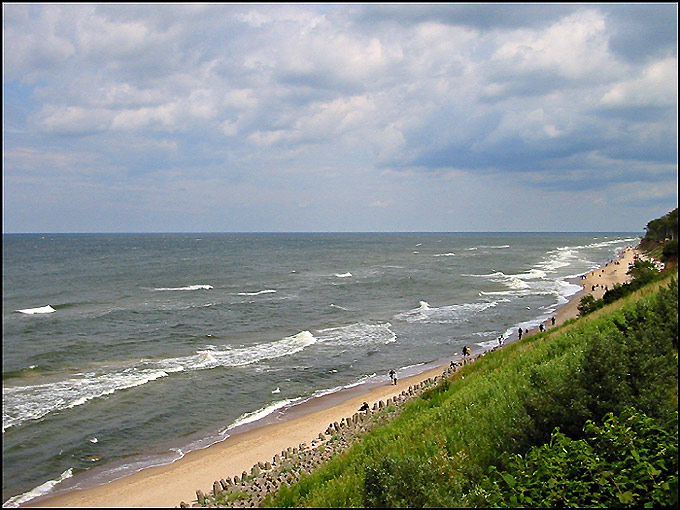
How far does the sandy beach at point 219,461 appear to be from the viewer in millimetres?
17219

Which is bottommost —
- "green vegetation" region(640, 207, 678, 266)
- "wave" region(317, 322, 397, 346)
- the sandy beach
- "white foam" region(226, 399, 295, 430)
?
"white foam" region(226, 399, 295, 430)

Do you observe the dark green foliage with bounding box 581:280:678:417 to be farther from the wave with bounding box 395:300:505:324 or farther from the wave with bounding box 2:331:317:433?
the wave with bounding box 395:300:505:324

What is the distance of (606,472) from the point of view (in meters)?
6.32

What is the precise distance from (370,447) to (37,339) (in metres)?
37.7

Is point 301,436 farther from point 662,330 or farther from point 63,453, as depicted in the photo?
point 662,330

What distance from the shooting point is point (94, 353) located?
120ft

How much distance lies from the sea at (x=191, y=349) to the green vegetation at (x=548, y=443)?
43.5 ft

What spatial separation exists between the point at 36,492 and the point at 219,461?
665cm

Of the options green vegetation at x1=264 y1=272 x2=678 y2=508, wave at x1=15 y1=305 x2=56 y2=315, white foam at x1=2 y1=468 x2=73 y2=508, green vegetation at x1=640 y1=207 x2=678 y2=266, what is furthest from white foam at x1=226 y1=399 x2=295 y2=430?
green vegetation at x1=640 y1=207 x2=678 y2=266

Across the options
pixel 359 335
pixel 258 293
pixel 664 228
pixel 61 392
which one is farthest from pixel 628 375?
pixel 664 228

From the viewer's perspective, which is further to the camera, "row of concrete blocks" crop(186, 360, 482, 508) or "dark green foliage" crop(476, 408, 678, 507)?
"row of concrete blocks" crop(186, 360, 482, 508)

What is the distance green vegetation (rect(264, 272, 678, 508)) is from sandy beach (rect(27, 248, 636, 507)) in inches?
263

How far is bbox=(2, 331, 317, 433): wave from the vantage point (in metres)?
25.8

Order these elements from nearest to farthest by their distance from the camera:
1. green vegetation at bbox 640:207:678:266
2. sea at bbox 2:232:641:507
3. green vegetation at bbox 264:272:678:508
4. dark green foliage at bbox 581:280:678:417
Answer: green vegetation at bbox 264:272:678:508, dark green foliage at bbox 581:280:678:417, sea at bbox 2:232:641:507, green vegetation at bbox 640:207:678:266
